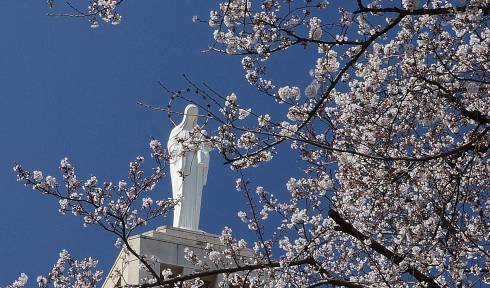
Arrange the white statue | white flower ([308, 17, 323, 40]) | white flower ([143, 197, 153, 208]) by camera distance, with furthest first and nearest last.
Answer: the white statue
white flower ([143, 197, 153, 208])
white flower ([308, 17, 323, 40])

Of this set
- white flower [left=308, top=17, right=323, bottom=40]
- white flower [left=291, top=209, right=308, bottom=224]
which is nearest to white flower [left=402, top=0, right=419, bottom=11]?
white flower [left=308, top=17, right=323, bottom=40]

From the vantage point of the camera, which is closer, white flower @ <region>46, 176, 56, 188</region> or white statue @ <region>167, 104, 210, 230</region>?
white flower @ <region>46, 176, 56, 188</region>

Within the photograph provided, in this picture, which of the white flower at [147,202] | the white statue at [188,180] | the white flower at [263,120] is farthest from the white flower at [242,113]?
the white statue at [188,180]

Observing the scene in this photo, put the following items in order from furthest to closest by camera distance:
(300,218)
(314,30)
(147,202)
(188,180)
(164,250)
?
(188,180)
(164,250)
(147,202)
(300,218)
(314,30)

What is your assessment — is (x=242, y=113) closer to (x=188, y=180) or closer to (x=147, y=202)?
(x=147, y=202)

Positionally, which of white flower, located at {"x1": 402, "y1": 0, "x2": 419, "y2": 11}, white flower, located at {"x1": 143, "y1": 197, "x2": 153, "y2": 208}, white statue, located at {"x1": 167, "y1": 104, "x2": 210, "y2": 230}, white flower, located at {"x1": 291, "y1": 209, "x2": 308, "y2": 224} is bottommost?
white flower, located at {"x1": 402, "y1": 0, "x2": 419, "y2": 11}

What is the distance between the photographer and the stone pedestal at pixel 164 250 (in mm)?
12414

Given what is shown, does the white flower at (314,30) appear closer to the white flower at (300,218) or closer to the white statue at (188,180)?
the white flower at (300,218)

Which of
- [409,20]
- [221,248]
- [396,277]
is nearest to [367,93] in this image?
[409,20]

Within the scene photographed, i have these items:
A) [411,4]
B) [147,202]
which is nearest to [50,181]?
[147,202]

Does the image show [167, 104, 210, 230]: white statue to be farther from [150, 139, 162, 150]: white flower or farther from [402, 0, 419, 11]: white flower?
[402, 0, 419, 11]: white flower

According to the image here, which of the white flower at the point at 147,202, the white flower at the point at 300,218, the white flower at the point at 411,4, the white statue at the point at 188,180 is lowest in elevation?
the white flower at the point at 411,4

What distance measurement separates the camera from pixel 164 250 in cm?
1309

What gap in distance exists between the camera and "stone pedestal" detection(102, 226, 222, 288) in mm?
12414
